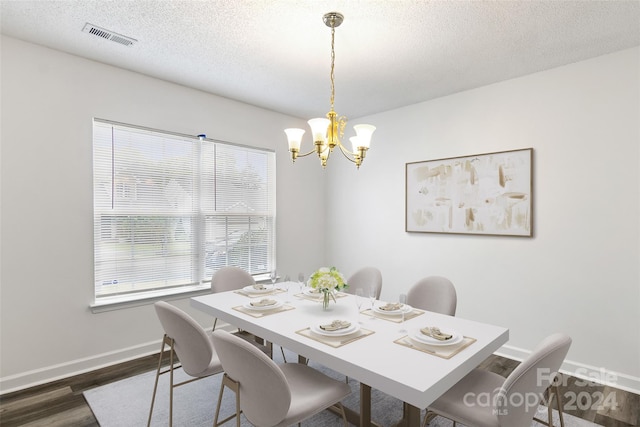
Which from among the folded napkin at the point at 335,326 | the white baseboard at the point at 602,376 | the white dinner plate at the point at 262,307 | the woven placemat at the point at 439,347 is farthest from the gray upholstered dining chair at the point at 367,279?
the white baseboard at the point at 602,376

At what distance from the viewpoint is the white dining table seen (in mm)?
1400

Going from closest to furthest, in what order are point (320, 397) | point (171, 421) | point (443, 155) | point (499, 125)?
point (320, 397) → point (171, 421) → point (499, 125) → point (443, 155)

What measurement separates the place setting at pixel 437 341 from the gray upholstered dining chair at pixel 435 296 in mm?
762

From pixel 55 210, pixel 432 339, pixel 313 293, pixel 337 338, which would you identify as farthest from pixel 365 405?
pixel 55 210

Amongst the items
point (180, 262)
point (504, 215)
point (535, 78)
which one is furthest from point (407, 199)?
point (180, 262)

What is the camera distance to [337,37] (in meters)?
2.61

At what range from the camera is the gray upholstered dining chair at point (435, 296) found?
258 centimetres

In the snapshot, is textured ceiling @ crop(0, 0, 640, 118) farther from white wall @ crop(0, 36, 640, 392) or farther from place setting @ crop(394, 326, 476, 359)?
place setting @ crop(394, 326, 476, 359)

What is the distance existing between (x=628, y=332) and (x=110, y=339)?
436cm

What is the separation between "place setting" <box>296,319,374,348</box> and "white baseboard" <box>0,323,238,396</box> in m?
2.19

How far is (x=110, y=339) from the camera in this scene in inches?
124

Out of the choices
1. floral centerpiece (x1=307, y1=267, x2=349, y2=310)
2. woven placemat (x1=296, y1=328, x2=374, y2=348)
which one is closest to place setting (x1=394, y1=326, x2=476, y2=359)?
woven placemat (x1=296, y1=328, x2=374, y2=348)

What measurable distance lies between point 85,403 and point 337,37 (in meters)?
3.24

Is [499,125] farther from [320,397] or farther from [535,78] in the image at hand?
[320,397]
